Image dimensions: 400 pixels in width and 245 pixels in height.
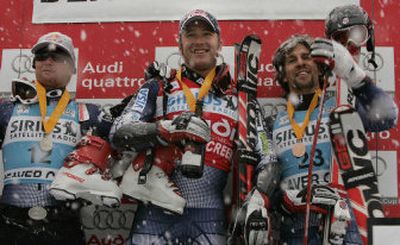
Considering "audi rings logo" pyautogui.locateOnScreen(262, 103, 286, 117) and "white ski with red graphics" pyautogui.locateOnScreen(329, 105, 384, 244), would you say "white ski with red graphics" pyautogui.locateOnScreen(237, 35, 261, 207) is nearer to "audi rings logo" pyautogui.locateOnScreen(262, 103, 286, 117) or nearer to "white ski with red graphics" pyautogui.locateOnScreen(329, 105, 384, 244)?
"audi rings logo" pyautogui.locateOnScreen(262, 103, 286, 117)

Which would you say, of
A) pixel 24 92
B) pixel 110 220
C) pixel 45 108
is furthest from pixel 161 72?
pixel 110 220

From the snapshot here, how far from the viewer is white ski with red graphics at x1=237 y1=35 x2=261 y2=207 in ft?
12.2

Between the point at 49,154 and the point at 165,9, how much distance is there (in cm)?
153

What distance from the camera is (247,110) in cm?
387

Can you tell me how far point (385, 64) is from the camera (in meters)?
4.52

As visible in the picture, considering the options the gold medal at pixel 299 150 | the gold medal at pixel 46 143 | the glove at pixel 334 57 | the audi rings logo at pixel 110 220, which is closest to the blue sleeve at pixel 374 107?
the glove at pixel 334 57

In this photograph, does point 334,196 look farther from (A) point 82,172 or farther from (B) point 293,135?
(A) point 82,172

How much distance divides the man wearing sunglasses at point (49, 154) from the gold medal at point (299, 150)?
3.47ft

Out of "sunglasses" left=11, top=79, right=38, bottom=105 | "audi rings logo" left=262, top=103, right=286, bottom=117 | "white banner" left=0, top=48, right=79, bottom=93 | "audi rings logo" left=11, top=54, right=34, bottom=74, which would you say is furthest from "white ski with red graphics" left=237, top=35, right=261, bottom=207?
"audi rings logo" left=11, top=54, right=34, bottom=74

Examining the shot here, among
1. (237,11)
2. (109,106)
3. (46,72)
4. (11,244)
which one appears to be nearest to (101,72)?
(109,106)

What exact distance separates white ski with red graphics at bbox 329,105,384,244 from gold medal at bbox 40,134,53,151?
166 cm

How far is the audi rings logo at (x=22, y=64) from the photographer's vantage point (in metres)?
4.77

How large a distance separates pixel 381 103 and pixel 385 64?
0.93 m

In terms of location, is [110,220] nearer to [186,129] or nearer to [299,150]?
[186,129]
